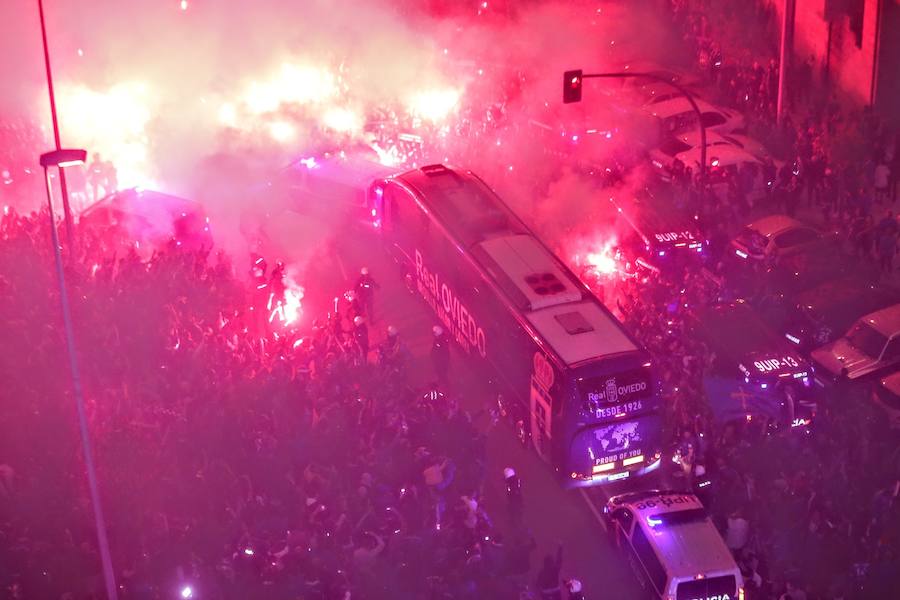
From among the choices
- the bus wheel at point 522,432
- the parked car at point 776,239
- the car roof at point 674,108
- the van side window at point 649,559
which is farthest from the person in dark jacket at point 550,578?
the car roof at point 674,108

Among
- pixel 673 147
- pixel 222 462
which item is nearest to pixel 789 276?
pixel 673 147

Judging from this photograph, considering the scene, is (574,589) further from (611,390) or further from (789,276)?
(789,276)

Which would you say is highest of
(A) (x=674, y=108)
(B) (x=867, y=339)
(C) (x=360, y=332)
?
(A) (x=674, y=108)

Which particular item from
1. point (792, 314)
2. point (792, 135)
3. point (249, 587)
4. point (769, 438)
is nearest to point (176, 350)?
point (249, 587)

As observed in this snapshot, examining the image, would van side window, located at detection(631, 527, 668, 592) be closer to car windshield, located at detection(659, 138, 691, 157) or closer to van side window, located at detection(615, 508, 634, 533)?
van side window, located at detection(615, 508, 634, 533)

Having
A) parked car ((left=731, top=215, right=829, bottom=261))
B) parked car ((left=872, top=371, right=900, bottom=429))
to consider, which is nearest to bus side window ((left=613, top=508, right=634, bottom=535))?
parked car ((left=872, top=371, right=900, bottom=429))

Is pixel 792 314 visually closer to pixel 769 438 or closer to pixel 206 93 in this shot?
pixel 769 438

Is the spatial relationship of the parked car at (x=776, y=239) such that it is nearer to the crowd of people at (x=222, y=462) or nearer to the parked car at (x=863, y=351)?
the parked car at (x=863, y=351)
